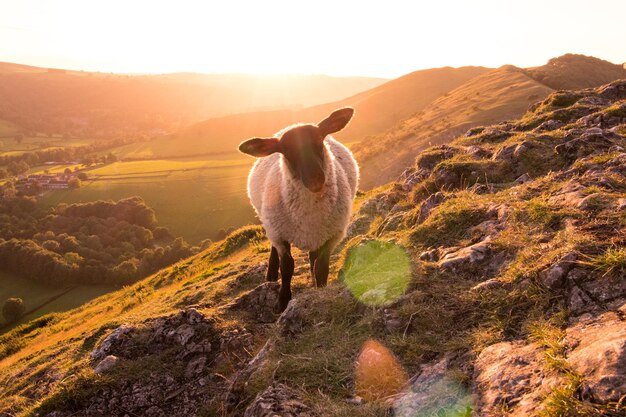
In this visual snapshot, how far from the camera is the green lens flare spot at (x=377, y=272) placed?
18.7 feet

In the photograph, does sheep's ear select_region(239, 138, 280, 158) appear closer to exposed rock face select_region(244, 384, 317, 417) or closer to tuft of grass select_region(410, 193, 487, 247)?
tuft of grass select_region(410, 193, 487, 247)

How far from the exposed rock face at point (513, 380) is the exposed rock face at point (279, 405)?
5.64 feet

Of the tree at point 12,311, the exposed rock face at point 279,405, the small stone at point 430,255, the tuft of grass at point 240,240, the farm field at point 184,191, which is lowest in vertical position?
the tree at point 12,311

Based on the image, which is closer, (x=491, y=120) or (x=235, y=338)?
(x=235, y=338)

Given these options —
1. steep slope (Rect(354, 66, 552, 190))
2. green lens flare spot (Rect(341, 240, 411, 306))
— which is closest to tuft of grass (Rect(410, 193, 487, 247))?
green lens flare spot (Rect(341, 240, 411, 306))

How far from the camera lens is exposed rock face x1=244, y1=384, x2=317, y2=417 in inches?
156

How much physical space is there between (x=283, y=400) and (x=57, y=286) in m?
80.9

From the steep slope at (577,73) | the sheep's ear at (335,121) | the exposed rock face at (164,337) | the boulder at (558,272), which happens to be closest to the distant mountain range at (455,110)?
the steep slope at (577,73)

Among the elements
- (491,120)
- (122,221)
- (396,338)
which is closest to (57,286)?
(122,221)

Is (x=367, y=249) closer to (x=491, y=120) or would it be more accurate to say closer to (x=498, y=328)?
(x=498, y=328)

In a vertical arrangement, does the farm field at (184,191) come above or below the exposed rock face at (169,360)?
below

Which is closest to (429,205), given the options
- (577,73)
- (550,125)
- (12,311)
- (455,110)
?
(550,125)

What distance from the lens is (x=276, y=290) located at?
8359mm

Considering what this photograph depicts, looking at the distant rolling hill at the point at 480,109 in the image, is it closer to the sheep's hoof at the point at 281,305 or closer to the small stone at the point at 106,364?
the sheep's hoof at the point at 281,305
